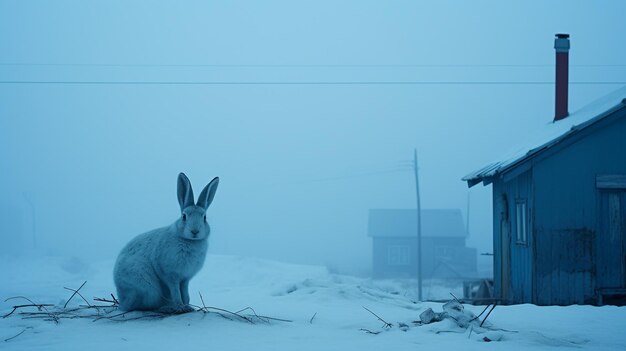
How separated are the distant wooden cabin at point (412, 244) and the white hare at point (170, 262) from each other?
35314mm

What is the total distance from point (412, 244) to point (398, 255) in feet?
4.81

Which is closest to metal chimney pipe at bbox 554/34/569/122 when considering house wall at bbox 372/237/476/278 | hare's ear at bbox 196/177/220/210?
hare's ear at bbox 196/177/220/210

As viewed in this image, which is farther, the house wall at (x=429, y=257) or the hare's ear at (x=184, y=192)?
the house wall at (x=429, y=257)

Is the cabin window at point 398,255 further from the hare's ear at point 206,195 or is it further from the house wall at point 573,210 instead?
the hare's ear at point 206,195

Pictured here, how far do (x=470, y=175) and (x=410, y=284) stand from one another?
67.5 feet

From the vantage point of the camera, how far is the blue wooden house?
38.6 feet

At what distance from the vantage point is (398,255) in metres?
42.9

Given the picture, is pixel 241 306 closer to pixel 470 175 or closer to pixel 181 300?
pixel 181 300

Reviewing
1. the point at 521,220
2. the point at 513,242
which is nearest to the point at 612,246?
A: the point at 521,220

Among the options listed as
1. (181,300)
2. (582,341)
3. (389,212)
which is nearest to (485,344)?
(582,341)

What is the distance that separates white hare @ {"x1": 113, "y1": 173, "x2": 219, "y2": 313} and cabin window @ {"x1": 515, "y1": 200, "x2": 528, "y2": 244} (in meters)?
8.39

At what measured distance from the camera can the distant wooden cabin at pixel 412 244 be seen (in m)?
42.2

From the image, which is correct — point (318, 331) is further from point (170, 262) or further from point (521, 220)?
point (521, 220)

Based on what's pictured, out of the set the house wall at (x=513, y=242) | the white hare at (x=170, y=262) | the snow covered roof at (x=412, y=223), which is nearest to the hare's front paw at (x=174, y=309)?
the white hare at (x=170, y=262)
